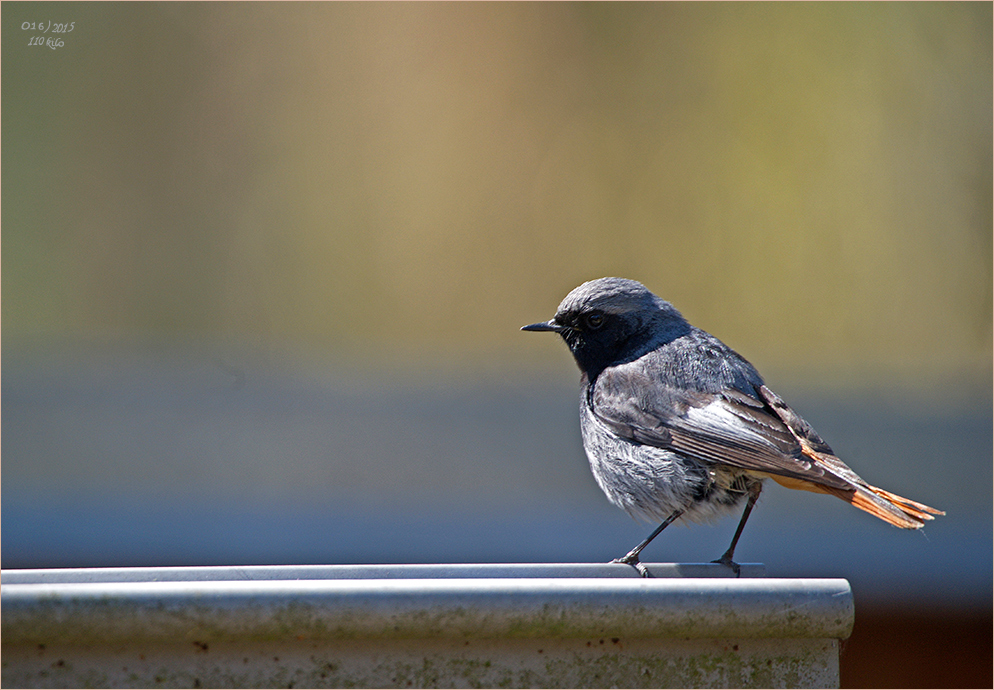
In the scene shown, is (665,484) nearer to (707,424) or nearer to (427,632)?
(707,424)

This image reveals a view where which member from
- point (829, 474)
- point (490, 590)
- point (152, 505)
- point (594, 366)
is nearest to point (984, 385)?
point (594, 366)

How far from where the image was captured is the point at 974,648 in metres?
4.58

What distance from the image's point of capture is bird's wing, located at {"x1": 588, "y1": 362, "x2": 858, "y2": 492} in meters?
2.78

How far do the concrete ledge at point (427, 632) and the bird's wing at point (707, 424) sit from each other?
1193 mm

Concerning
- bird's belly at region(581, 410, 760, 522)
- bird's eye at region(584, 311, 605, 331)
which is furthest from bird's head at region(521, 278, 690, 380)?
bird's belly at region(581, 410, 760, 522)

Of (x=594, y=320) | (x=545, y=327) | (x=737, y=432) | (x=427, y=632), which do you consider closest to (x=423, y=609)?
(x=427, y=632)

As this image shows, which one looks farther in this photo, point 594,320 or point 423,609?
point 594,320

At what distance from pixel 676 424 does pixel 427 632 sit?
1.86 m

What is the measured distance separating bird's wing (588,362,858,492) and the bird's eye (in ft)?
0.59

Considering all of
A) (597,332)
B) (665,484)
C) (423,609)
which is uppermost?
(597,332)

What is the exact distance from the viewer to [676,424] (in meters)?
3.14

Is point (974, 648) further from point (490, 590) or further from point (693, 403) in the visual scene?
point (490, 590)

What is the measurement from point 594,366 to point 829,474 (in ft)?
3.69

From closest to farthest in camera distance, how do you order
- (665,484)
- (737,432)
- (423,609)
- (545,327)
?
(423,609) → (737,432) → (665,484) → (545,327)
